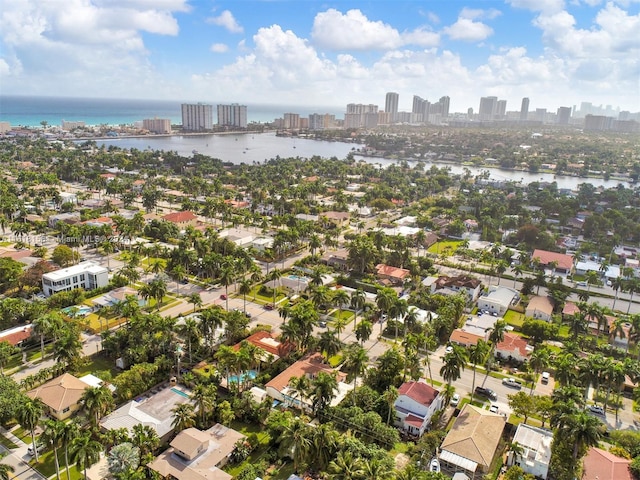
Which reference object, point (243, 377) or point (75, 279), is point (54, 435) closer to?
point (243, 377)

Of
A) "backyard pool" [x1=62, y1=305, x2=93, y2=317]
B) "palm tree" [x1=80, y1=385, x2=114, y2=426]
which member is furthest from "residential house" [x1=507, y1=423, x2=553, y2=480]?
"backyard pool" [x1=62, y1=305, x2=93, y2=317]

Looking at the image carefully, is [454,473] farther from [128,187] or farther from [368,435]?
[128,187]

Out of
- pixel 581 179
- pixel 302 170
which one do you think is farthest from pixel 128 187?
pixel 581 179

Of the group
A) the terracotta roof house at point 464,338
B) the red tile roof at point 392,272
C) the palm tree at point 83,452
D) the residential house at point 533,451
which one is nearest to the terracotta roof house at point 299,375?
Result: the residential house at point 533,451

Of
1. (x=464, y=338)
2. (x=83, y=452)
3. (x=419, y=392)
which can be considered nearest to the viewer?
(x=83, y=452)

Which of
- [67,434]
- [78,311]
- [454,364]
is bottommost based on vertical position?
[78,311]

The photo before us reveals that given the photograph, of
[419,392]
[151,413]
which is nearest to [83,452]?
[151,413]

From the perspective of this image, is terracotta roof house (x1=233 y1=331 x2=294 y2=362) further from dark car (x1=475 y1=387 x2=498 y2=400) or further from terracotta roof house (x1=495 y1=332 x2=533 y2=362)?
terracotta roof house (x1=495 y1=332 x2=533 y2=362)

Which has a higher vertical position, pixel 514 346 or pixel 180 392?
pixel 514 346
